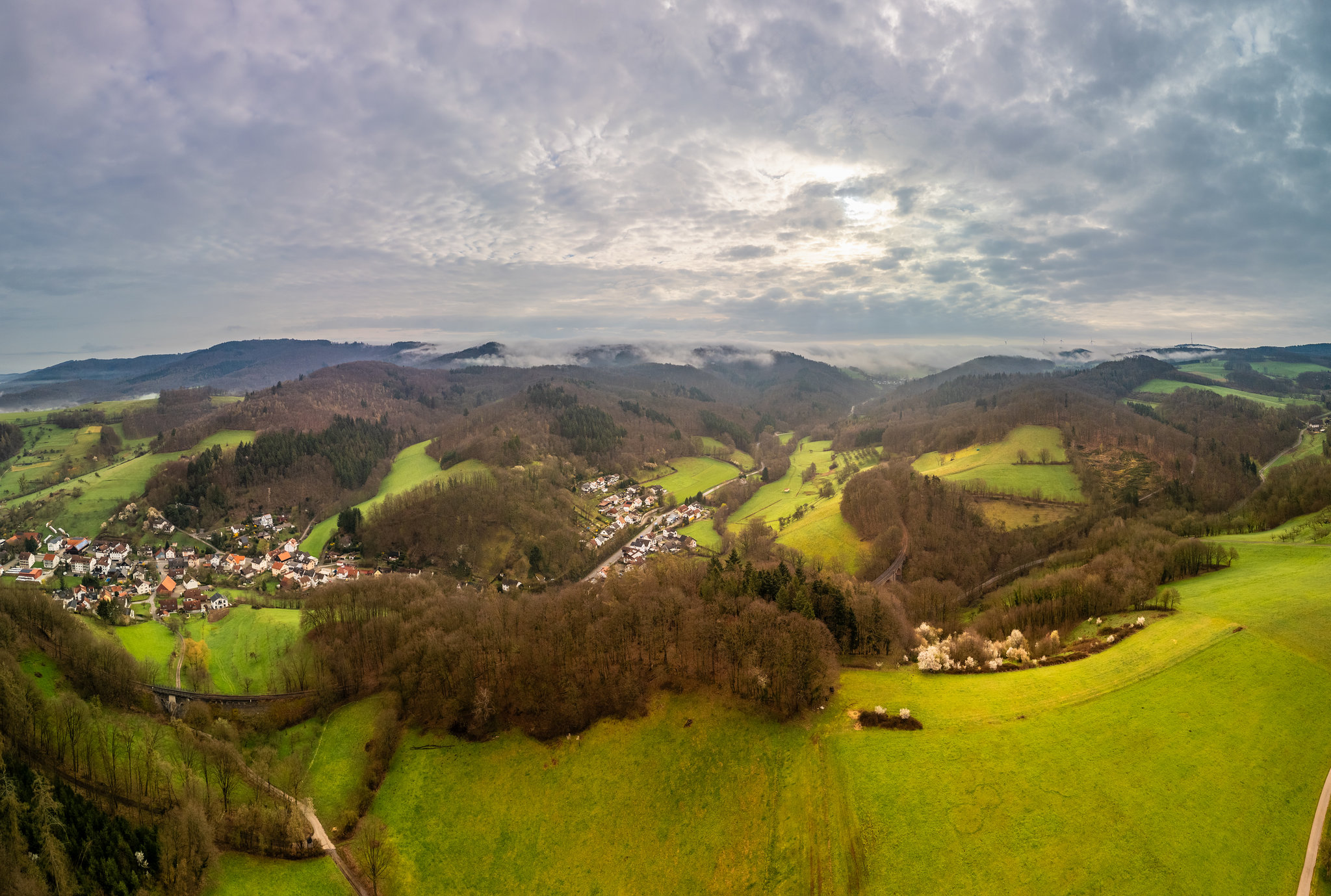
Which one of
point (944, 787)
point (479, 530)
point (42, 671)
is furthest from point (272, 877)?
point (479, 530)

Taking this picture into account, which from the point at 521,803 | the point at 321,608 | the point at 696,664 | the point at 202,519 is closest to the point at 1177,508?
the point at 696,664

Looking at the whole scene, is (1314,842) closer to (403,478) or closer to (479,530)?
(479,530)

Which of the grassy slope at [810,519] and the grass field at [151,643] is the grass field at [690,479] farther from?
the grass field at [151,643]

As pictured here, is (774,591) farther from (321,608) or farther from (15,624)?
(15,624)

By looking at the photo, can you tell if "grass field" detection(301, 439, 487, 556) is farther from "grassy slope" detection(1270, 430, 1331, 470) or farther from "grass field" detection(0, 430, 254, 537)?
"grassy slope" detection(1270, 430, 1331, 470)

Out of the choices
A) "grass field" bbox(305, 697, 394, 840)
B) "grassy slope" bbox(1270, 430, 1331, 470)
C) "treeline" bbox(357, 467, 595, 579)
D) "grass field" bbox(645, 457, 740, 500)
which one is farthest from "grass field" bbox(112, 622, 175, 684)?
"grassy slope" bbox(1270, 430, 1331, 470)

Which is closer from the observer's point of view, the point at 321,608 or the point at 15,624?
the point at 15,624

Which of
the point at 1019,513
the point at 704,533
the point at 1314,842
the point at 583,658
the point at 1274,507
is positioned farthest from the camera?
the point at 704,533
